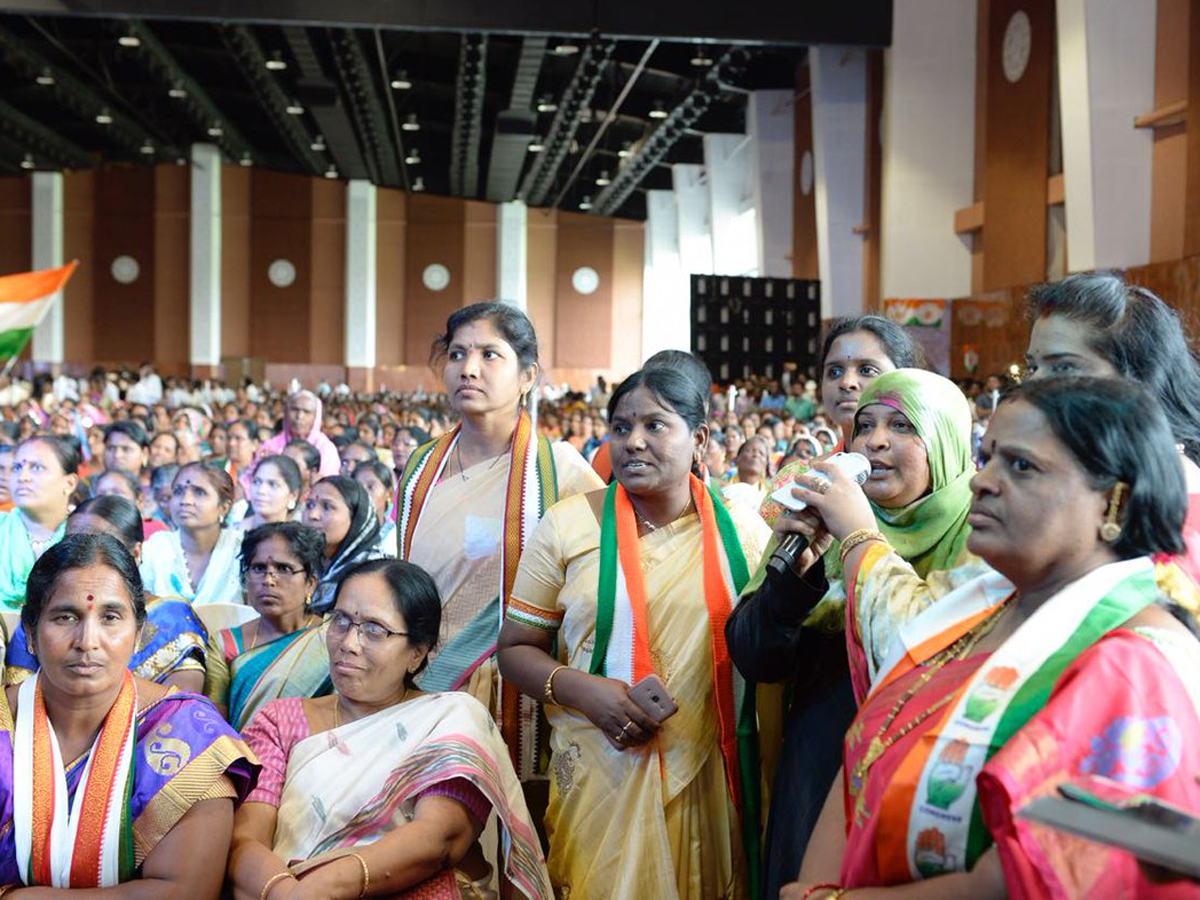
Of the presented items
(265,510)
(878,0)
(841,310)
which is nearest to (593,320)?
(841,310)

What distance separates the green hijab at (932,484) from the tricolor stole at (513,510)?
3.06ft

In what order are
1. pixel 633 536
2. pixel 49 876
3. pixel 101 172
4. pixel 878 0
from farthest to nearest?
pixel 101 172 < pixel 878 0 < pixel 633 536 < pixel 49 876

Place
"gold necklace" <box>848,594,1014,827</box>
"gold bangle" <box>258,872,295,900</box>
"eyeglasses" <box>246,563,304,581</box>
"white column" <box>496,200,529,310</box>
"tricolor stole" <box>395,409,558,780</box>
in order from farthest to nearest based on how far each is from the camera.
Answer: "white column" <box>496,200,529,310</box>, "eyeglasses" <box>246,563,304,581</box>, "tricolor stole" <box>395,409,558,780</box>, "gold bangle" <box>258,872,295,900</box>, "gold necklace" <box>848,594,1014,827</box>

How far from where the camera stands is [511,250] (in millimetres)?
27266

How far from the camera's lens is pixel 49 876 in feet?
6.49

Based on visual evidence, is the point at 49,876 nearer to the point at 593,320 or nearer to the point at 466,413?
the point at 466,413

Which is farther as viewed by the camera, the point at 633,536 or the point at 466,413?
the point at 466,413

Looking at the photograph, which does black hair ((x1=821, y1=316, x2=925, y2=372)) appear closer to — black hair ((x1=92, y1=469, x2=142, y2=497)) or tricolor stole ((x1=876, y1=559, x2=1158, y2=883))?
tricolor stole ((x1=876, y1=559, x2=1158, y2=883))

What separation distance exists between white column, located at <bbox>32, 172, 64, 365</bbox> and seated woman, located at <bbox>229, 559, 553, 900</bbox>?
83.4 ft

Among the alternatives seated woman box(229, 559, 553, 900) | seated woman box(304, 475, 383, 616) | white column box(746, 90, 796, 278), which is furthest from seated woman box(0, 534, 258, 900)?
white column box(746, 90, 796, 278)

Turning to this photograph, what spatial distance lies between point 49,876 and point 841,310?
14.2 metres

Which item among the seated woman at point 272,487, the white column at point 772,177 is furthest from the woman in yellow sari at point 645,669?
the white column at point 772,177

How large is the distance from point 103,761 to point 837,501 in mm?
1127

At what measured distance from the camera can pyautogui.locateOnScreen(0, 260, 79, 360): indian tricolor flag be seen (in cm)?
906
